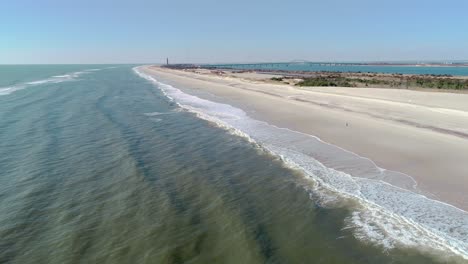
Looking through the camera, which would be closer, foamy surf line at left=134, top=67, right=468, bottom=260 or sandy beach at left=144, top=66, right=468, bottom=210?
foamy surf line at left=134, top=67, right=468, bottom=260

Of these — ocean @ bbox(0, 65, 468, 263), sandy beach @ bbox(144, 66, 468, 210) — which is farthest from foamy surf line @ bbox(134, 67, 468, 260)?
sandy beach @ bbox(144, 66, 468, 210)

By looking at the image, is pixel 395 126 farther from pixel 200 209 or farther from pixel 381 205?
pixel 200 209

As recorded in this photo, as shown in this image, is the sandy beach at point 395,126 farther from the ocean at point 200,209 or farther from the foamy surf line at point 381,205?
the ocean at point 200,209

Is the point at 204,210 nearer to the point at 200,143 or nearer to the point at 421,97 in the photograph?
the point at 200,143

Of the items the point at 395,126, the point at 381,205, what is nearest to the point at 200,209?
the point at 381,205

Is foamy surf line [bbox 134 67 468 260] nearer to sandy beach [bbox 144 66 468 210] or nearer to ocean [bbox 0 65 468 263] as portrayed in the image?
ocean [bbox 0 65 468 263]
